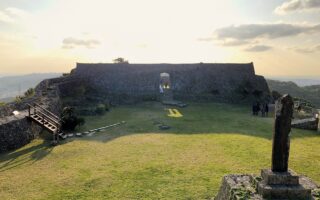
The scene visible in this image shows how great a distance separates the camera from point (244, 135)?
23.9 meters

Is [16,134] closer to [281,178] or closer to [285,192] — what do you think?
[281,178]

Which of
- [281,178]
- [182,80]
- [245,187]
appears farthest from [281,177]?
Result: [182,80]

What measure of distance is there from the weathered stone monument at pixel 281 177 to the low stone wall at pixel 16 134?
1550 cm

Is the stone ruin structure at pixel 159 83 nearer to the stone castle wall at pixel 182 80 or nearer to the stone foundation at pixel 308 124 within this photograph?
the stone castle wall at pixel 182 80

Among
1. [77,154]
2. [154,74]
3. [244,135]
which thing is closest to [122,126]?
[77,154]

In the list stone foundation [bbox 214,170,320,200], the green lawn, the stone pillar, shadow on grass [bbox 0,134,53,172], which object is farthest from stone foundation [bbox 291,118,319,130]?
shadow on grass [bbox 0,134,53,172]

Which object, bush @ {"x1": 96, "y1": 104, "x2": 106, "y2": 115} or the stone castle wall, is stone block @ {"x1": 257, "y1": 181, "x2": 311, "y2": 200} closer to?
bush @ {"x1": 96, "y1": 104, "x2": 106, "y2": 115}

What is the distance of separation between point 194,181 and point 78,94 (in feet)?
89.4

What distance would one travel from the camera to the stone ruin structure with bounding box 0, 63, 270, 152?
41250mm

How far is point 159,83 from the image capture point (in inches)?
1725

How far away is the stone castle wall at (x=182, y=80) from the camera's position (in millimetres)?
42562

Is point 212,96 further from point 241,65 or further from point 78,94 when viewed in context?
point 78,94

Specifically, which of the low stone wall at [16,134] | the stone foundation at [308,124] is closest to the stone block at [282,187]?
the low stone wall at [16,134]

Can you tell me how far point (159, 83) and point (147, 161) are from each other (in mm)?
26492
